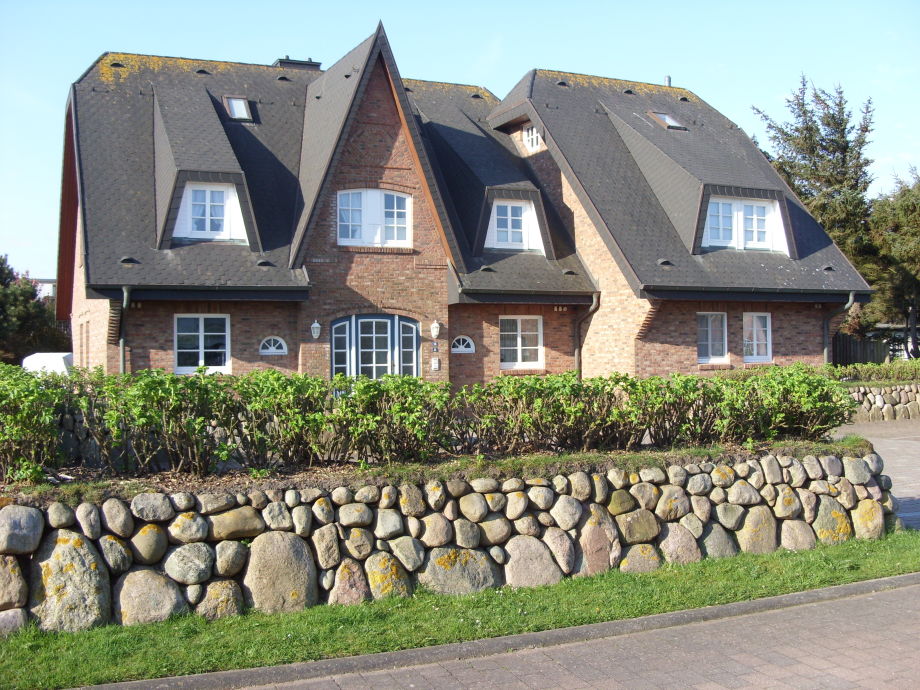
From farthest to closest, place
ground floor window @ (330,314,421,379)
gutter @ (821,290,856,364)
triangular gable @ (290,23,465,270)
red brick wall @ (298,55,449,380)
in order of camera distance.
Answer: gutter @ (821,290,856,364) < ground floor window @ (330,314,421,379) < red brick wall @ (298,55,449,380) < triangular gable @ (290,23,465,270)

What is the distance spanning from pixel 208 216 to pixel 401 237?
4105 millimetres

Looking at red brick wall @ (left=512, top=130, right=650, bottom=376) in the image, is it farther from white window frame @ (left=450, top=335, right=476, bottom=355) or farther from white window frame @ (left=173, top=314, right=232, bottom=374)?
white window frame @ (left=173, top=314, right=232, bottom=374)

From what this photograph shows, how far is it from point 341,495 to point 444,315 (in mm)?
12729

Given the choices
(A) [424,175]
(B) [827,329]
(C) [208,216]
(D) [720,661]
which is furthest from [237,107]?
(D) [720,661]

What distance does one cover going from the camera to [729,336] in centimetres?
2130

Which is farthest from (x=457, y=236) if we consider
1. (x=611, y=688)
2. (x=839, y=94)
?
(x=839, y=94)

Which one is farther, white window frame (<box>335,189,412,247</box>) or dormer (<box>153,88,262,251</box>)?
white window frame (<box>335,189,412,247</box>)

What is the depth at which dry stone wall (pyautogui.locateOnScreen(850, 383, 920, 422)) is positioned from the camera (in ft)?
68.5

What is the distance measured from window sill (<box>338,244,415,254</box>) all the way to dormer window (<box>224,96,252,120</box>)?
4826 millimetres

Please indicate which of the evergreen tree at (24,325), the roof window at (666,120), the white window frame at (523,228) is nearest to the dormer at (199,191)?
the white window frame at (523,228)

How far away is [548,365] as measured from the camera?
68.6ft

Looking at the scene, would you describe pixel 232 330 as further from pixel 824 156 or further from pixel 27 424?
pixel 824 156

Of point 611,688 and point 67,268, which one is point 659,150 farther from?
point 611,688

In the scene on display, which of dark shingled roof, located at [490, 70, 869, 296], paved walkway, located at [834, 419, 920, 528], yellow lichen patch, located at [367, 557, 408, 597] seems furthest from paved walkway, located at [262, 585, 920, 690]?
dark shingled roof, located at [490, 70, 869, 296]
